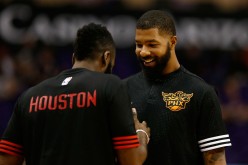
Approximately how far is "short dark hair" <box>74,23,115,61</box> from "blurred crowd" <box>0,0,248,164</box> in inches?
251

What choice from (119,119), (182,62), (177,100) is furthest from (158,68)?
(182,62)

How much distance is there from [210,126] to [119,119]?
2.79 feet

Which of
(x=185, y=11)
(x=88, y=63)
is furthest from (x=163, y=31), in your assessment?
(x=185, y=11)

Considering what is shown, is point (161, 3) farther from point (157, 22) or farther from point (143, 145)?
A: point (143, 145)

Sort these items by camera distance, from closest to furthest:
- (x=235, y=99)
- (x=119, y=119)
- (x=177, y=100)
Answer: (x=119, y=119)
(x=177, y=100)
(x=235, y=99)

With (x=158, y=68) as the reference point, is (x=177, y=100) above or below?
below

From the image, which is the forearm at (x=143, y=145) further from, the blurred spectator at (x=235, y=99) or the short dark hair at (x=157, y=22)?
the blurred spectator at (x=235, y=99)

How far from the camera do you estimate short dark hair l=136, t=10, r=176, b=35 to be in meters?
4.47

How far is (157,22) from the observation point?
177 inches

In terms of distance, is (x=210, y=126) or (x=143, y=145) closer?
(x=143, y=145)

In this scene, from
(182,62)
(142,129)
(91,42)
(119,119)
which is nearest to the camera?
(119,119)

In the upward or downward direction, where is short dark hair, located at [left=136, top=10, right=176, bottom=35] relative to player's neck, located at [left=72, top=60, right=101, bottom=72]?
upward

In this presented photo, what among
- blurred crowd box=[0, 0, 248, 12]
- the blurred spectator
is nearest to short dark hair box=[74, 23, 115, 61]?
blurred crowd box=[0, 0, 248, 12]

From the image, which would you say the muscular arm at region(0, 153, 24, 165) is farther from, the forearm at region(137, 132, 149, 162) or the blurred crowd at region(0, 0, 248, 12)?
the blurred crowd at region(0, 0, 248, 12)
